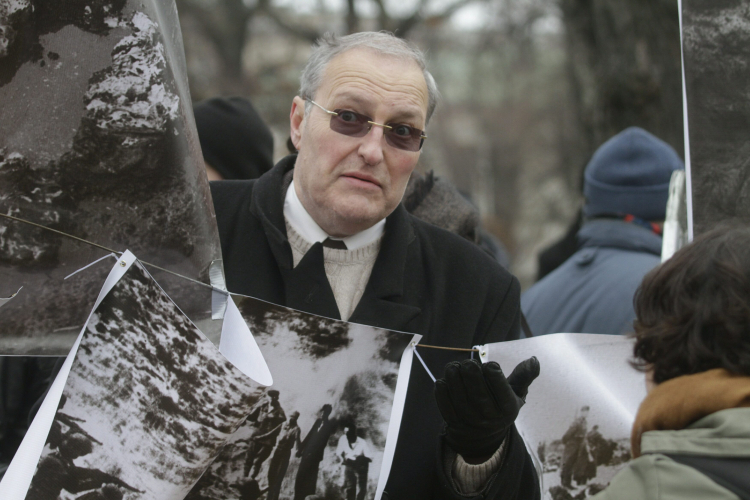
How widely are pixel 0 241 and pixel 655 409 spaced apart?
4.45 ft

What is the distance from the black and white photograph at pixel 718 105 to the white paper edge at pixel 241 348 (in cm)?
130

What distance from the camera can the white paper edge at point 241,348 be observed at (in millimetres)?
1608

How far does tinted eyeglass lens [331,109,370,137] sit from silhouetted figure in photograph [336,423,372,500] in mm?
781

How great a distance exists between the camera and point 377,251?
89.3 inches

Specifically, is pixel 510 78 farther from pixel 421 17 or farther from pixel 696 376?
pixel 696 376

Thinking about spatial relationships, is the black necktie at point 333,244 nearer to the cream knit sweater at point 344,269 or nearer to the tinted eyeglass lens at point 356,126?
the cream knit sweater at point 344,269

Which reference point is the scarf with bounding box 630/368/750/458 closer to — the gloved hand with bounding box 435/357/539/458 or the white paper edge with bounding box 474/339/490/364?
the gloved hand with bounding box 435/357/539/458

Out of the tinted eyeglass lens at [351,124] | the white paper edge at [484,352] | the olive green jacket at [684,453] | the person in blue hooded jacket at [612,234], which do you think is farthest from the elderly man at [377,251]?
the person in blue hooded jacket at [612,234]

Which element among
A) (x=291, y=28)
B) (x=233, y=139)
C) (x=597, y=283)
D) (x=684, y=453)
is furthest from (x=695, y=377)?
(x=291, y=28)

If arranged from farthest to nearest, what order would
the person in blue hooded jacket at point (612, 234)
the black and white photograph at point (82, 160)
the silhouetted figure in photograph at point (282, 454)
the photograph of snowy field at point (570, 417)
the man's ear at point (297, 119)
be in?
the person in blue hooded jacket at point (612, 234) < the man's ear at point (297, 119) < the photograph of snowy field at point (570, 417) < the silhouetted figure in photograph at point (282, 454) < the black and white photograph at point (82, 160)

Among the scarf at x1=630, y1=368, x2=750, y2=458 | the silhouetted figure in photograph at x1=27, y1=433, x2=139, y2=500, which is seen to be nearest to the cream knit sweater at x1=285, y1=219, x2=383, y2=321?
the silhouetted figure in photograph at x1=27, y1=433, x2=139, y2=500

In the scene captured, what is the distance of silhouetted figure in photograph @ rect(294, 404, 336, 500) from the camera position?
1.79 meters

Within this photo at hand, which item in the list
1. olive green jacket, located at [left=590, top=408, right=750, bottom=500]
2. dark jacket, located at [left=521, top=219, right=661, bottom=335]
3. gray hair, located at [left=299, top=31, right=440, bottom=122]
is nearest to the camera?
olive green jacket, located at [left=590, top=408, right=750, bottom=500]

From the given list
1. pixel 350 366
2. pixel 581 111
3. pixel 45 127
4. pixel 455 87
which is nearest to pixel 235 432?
pixel 350 366
